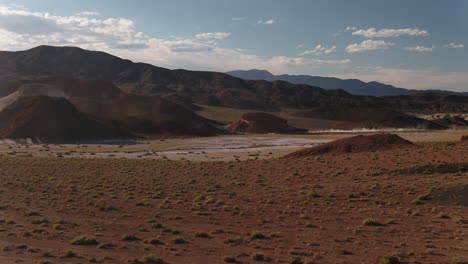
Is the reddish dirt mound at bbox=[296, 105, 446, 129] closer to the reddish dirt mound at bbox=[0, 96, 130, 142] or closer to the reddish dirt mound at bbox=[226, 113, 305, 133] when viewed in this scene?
the reddish dirt mound at bbox=[226, 113, 305, 133]

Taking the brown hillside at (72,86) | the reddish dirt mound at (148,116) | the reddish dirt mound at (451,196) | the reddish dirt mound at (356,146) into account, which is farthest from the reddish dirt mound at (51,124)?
the reddish dirt mound at (451,196)

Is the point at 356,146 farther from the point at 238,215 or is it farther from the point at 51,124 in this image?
the point at 51,124

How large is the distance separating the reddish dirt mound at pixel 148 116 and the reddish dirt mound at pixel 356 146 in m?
50.0

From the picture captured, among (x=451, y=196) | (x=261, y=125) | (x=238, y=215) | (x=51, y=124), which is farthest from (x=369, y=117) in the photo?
(x=238, y=215)

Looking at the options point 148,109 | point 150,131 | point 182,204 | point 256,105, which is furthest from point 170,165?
point 256,105

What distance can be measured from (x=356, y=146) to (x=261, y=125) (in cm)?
5577

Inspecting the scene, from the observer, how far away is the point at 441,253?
11.7 m

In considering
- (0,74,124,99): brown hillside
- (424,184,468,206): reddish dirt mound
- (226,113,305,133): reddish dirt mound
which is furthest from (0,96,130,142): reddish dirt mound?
(424,184,468,206): reddish dirt mound

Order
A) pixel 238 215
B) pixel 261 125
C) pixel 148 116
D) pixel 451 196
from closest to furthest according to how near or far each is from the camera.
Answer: pixel 238 215, pixel 451 196, pixel 261 125, pixel 148 116

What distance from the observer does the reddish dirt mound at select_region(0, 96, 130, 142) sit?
68.8 m

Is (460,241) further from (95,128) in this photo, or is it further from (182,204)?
(95,128)

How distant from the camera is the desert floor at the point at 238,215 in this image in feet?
38.8

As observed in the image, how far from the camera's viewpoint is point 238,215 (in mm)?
17359

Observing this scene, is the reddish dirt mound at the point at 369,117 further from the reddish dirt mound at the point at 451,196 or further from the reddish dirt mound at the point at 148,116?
the reddish dirt mound at the point at 451,196
